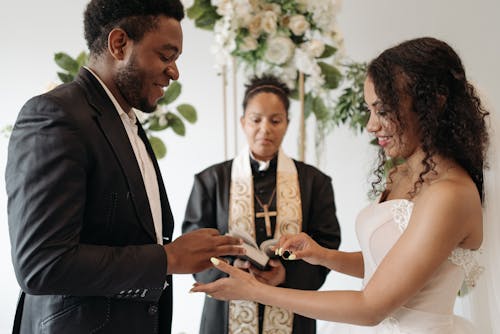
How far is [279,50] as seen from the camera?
9.26ft

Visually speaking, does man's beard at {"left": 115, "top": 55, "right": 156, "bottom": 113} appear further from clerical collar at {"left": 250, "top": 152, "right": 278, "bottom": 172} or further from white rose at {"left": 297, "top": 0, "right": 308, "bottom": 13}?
white rose at {"left": 297, "top": 0, "right": 308, "bottom": 13}

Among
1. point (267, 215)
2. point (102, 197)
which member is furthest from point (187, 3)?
point (102, 197)

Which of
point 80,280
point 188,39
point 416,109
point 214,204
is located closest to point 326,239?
point 214,204

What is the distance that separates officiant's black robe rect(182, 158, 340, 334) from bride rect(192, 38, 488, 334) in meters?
0.83

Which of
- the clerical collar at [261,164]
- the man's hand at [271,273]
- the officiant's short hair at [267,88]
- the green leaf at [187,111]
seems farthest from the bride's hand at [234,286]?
the green leaf at [187,111]

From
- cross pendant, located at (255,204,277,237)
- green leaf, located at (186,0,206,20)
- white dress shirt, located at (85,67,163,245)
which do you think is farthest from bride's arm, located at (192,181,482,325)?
green leaf, located at (186,0,206,20)

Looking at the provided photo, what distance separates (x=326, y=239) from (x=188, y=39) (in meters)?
1.83

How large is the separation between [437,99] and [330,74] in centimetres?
150

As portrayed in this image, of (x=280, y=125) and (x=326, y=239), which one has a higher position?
(x=280, y=125)

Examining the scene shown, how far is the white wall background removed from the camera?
3.58 meters

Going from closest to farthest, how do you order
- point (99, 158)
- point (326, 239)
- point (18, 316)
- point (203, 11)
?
point (99, 158), point (18, 316), point (326, 239), point (203, 11)

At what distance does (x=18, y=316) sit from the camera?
1528 millimetres

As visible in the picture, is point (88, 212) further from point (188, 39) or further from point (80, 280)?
point (188, 39)

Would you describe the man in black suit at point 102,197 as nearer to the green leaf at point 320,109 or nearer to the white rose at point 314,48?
the white rose at point 314,48
